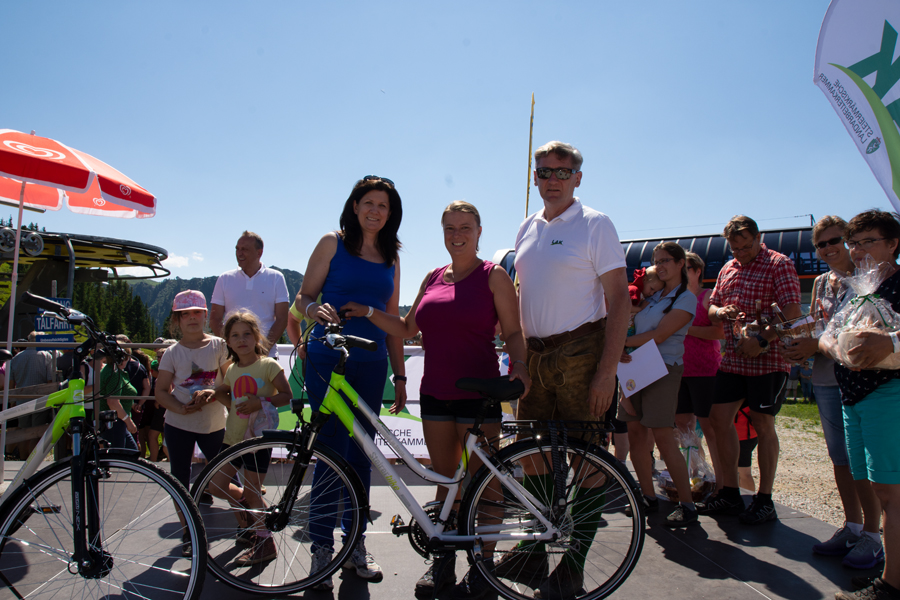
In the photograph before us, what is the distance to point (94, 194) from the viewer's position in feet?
19.0

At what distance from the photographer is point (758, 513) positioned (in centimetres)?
361

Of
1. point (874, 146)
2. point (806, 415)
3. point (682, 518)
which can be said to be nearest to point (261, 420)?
point (682, 518)

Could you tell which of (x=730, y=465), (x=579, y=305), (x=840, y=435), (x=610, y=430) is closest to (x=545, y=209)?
Result: (x=579, y=305)

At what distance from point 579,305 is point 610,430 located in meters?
0.66

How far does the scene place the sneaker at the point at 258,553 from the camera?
2.58 meters

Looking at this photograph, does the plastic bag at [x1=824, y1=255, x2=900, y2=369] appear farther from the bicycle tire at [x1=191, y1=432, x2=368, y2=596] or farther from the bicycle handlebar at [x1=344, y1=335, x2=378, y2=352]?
the bicycle tire at [x1=191, y1=432, x2=368, y2=596]

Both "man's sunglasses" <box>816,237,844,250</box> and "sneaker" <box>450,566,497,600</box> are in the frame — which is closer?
"sneaker" <box>450,566,497,600</box>

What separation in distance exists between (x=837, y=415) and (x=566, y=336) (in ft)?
6.47

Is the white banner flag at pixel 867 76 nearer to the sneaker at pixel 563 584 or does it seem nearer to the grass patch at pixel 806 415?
the sneaker at pixel 563 584

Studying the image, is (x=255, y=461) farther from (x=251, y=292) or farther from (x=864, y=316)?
(x=864, y=316)

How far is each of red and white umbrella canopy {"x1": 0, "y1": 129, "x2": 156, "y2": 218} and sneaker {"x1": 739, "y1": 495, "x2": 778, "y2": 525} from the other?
589 cm

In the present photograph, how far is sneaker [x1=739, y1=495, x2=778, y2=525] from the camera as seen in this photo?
360 centimetres

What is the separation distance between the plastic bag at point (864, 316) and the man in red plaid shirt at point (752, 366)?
3.16 ft

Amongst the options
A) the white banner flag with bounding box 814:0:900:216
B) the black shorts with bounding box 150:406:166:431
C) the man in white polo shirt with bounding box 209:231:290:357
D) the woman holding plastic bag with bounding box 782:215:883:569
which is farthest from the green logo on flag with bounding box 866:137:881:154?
the black shorts with bounding box 150:406:166:431
